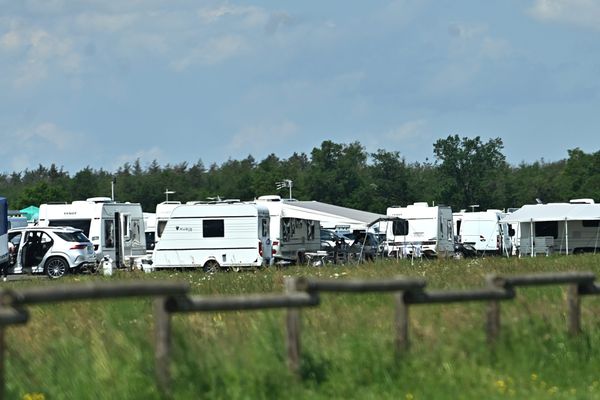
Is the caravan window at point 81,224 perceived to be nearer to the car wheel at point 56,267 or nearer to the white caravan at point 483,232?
the car wheel at point 56,267

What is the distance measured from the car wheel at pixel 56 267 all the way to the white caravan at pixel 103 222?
138 inches

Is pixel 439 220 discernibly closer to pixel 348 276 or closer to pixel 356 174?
pixel 348 276

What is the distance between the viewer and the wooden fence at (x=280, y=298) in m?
8.48

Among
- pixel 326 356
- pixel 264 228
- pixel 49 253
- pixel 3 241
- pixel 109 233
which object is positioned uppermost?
pixel 264 228

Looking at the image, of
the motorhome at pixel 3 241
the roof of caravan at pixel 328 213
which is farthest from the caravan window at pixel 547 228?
the motorhome at pixel 3 241

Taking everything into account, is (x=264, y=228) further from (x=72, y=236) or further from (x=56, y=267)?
(x=56, y=267)

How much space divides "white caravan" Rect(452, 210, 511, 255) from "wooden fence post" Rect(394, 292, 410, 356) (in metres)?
46.7

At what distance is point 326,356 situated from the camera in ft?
34.0

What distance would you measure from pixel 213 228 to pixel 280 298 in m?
28.7

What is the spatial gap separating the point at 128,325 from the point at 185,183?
111 metres

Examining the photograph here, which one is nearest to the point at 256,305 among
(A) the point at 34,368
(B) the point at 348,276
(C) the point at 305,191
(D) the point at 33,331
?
(A) the point at 34,368

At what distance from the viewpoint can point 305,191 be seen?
99438mm

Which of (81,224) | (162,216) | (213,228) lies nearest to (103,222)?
(81,224)

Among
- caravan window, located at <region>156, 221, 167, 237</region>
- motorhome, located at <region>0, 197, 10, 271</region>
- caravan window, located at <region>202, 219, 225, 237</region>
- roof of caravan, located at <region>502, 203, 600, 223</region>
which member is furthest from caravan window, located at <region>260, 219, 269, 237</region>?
roof of caravan, located at <region>502, 203, 600, 223</region>
